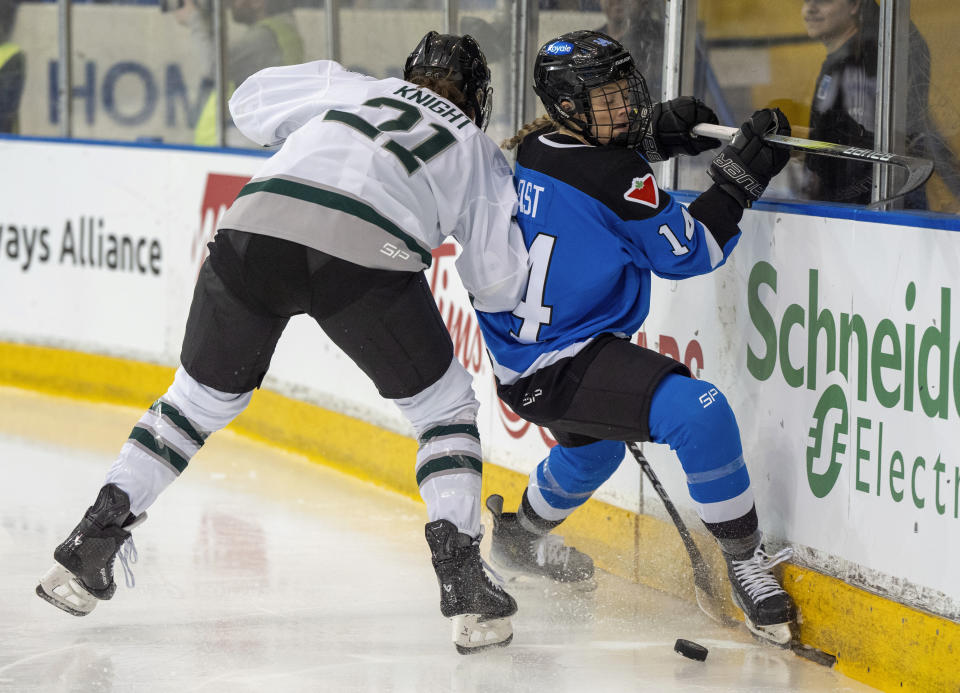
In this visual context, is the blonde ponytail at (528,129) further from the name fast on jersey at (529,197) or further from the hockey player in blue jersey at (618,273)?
the name fast on jersey at (529,197)

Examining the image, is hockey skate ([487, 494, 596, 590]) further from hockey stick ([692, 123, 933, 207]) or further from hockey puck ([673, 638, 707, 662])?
hockey stick ([692, 123, 933, 207])

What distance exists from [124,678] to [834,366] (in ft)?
4.83

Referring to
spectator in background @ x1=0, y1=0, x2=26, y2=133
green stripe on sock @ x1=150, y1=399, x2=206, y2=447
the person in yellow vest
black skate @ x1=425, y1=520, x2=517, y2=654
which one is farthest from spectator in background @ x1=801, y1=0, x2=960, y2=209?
spectator in background @ x1=0, y1=0, x2=26, y2=133

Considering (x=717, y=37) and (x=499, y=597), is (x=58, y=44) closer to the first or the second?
(x=717, y=37)

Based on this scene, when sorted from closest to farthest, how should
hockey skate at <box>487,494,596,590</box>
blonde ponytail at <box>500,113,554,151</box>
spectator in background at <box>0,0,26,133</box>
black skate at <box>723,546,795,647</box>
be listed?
black skate at <box>723,546,795,647</box> → blonde ponytail at <box>500,113,554,151</box> → hockey skate at <box>487,494,596,590</box> → spectator in background at <box>0,0,26,133</box>

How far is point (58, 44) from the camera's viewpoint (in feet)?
20.1

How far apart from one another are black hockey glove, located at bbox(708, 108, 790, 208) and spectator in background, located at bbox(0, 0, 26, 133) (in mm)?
4516

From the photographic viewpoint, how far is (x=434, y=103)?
2676 mm

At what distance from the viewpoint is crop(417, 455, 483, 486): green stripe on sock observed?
2.65 m

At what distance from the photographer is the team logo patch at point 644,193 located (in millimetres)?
2615

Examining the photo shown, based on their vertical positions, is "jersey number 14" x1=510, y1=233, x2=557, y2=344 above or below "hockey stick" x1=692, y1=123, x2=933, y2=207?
below

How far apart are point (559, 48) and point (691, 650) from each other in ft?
3.91

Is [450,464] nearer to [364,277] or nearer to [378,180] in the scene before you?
[364,277]

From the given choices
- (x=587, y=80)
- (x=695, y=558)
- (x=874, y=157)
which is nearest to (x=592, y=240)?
(x=587, y=80)
